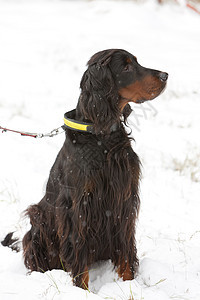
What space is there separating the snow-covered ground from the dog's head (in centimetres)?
29

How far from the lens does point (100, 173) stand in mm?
2080

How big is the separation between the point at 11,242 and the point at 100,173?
110 centimetres

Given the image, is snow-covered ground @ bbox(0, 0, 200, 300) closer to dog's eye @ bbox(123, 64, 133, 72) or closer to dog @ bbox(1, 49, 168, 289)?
dog @ bbox(1, 49, 168, 289)

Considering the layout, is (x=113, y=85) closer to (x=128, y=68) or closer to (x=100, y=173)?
(x=128, y=68)

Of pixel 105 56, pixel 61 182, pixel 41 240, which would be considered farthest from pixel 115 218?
pixel 105 56

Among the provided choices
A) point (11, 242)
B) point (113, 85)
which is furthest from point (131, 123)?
point (11, 242)

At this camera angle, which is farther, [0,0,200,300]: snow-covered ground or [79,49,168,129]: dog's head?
[0,0,200,300]: snow-covered ground

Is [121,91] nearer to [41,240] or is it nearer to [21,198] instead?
[41,240]

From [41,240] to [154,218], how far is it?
3.69 ft

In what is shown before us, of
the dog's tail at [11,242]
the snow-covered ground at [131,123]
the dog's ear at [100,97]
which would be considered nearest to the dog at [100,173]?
the dog's ear at [100,97]

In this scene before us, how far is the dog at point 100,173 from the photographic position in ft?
6.73

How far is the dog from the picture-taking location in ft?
6.73

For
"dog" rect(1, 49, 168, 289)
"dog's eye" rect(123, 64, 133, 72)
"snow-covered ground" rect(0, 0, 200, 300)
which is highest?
"dog's eye" rect(123, 64, 133, 72)

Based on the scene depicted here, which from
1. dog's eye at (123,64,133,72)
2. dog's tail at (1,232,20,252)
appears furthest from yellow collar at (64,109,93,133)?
dog's tail at (1,232,20,252)
